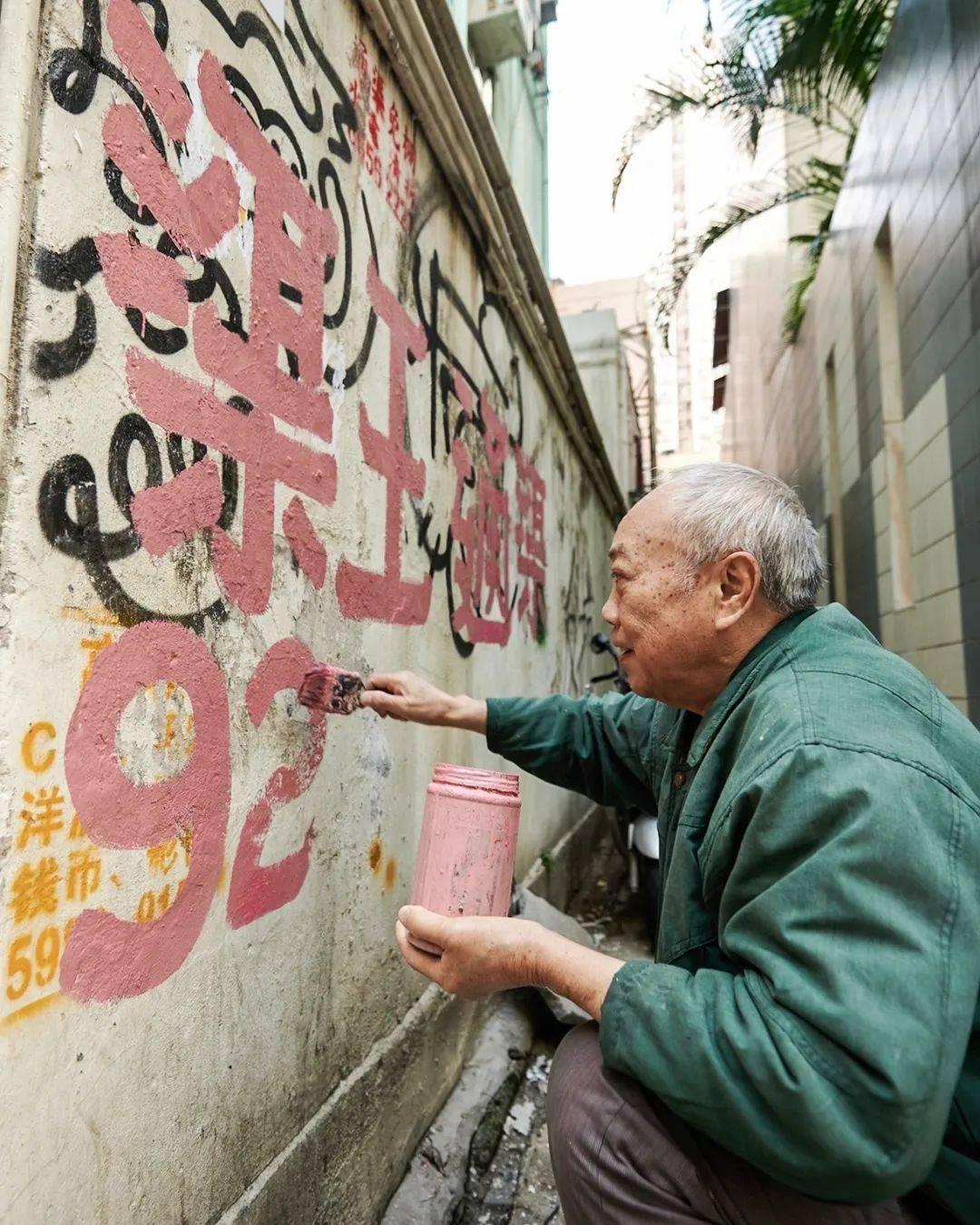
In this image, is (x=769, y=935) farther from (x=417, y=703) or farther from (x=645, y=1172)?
(x=417, y=703)

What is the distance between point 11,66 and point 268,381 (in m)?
0.69

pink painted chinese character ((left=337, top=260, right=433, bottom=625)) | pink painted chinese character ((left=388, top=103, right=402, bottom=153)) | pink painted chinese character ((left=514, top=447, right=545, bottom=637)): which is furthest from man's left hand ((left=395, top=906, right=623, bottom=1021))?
pink painted chinese character ((left=514, top=447, right=545, bottom=637))

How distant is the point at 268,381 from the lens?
5.51 feet

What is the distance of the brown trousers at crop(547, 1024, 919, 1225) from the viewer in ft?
3.77

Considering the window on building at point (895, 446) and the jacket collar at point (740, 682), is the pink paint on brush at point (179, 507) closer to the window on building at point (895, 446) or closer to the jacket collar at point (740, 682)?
the jacket collar at point (740, 682)

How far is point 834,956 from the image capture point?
0.94 meters

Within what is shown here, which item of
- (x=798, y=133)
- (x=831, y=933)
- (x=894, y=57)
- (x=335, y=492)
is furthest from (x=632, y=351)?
(x=831, y=933)

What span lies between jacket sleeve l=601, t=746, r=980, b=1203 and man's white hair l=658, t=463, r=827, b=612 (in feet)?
1.54

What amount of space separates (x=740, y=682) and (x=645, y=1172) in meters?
0.80

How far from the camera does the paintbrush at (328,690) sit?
5.99ft

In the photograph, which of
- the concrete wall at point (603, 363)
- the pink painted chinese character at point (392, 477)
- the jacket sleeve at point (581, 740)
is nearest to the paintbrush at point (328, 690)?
the pink painted chinese character at point (392, 477)

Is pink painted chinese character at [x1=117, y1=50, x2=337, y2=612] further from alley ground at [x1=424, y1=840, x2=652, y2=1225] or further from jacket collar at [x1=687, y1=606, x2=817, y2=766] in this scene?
alley ground at [x1=424, y1=840, x2=652, y2=1225]

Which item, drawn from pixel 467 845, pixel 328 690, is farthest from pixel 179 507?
pixel 467 845

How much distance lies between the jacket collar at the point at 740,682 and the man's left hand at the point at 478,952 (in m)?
0.43
